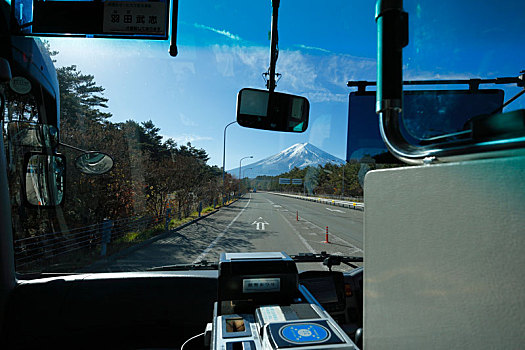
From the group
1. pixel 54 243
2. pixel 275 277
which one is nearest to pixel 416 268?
pixel 275 277

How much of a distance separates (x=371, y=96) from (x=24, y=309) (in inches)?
114

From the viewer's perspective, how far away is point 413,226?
0.69 metres

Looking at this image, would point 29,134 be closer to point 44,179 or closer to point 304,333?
point 44,179

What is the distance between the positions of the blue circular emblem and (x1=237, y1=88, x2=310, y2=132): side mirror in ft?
3.96

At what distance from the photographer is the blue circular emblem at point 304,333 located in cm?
98

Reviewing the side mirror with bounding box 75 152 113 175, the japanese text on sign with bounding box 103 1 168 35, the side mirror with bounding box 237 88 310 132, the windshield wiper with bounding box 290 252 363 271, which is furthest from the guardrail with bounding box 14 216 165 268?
the windshield wiper with bounding box 290 252 363 271

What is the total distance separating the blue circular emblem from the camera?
3.20 feet

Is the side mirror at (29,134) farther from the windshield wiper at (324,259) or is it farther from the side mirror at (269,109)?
the windshield wiper at (324,259)

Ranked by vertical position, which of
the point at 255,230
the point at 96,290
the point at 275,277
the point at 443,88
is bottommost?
the point at 255,230

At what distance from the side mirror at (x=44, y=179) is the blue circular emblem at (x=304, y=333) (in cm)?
204

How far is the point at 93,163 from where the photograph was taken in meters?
2.74

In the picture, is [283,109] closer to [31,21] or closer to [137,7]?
[137,7]

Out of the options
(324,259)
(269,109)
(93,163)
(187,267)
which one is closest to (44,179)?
(93,163)

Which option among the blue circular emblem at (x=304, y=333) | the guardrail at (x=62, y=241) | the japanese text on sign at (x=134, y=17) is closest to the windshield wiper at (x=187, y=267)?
the guardrail at (x=62, y=241)
